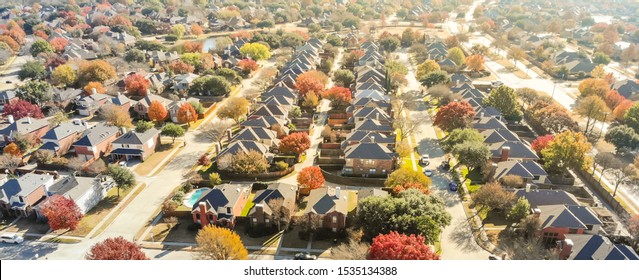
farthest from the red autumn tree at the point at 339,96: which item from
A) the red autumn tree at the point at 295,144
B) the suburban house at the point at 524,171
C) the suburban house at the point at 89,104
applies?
the suburban house at the point at 89,104

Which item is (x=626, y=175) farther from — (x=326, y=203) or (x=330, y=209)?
(x=326, y=203)

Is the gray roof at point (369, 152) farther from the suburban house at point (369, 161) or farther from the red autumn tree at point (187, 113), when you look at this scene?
the red autumn tree at point (187, 113)

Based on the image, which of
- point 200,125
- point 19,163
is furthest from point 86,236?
point 200,125

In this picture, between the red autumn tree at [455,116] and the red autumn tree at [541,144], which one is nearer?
the red autumn tree at [541,144]

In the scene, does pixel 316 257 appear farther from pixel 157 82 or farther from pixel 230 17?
pixel 230 17

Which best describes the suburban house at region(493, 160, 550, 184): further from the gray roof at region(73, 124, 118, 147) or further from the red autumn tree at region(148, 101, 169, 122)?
the gray roof at region(73, 124, 118, 147)

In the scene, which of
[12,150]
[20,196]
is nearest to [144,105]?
[12,150]

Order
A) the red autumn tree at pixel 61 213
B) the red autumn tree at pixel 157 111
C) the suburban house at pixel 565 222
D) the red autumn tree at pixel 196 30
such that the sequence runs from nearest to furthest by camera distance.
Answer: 1. the suburban house at pixel 565 222
2. the red autumn tree at pixel 61 213
3. the red autumn tree at pixel 157 111
4. the red autumn tree at pixel 196 30
